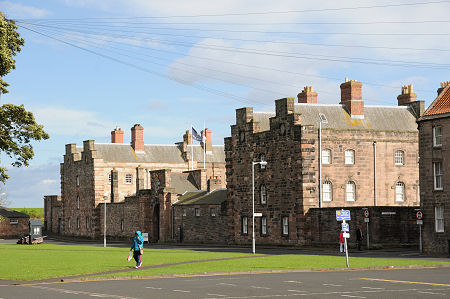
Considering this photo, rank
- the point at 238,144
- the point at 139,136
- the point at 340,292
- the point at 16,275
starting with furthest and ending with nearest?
the point at 139,136 → the point at 238,144 → the point at 16,275 → the point at 340,292

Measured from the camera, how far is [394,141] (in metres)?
67.9

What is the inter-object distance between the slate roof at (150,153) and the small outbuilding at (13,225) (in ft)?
43.6

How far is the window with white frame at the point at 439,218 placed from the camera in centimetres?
5034

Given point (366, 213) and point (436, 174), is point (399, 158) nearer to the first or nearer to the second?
point (366, 213)

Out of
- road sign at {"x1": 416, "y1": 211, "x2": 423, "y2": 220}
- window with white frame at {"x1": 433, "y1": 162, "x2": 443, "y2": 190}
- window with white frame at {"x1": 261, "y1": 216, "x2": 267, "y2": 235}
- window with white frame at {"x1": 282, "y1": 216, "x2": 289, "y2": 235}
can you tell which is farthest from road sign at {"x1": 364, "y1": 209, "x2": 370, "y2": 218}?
window with white frame at {"x1": 261, "y1": 216, "x2": 267, "y2": 235}

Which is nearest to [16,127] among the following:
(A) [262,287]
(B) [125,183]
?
(A) [262,287]

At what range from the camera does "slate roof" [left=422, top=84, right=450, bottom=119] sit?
50.8 metres

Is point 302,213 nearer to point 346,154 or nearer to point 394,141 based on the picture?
point 346,154

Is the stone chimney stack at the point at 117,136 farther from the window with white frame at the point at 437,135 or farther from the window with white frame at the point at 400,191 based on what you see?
the window with white frame at the point at 437,135

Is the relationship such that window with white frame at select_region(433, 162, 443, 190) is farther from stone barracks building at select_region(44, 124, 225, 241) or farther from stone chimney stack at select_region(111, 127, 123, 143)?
stone chimney stack at select_region(111, 127, 123, 143)

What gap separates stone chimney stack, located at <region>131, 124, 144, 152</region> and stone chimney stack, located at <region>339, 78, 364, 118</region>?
43061mm

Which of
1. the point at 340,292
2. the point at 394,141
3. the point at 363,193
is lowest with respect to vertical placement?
the point at 340,292

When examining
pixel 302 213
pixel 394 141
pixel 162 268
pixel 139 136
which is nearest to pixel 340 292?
pixel 162 268

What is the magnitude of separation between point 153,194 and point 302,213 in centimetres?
2709
